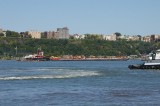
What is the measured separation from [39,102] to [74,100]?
2.95 meters

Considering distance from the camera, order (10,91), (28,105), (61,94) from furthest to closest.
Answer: (10,91)
(61,94)
(28,105)

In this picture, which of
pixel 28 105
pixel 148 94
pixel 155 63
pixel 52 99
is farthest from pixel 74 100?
pixel 155 63

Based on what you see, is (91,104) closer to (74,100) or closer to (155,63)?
(74,100)

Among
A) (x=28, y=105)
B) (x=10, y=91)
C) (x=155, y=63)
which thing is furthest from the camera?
(x=155, y=63)

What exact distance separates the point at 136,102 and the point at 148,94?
6.74 metres

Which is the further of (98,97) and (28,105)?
(98,97)

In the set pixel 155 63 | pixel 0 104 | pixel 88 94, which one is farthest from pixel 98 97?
pixel 155 63

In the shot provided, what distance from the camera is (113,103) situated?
3991 cm

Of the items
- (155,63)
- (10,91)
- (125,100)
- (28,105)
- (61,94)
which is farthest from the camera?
(155,63)

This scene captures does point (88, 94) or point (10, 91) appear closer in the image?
point (88, 94)

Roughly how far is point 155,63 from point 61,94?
6747cm

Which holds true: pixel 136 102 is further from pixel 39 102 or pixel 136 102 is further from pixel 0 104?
pixel 0 104

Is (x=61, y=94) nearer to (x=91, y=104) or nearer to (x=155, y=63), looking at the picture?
(x=91, y=104)

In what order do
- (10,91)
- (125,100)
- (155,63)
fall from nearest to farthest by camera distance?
(125,100)
(10,91)
(155,63)
